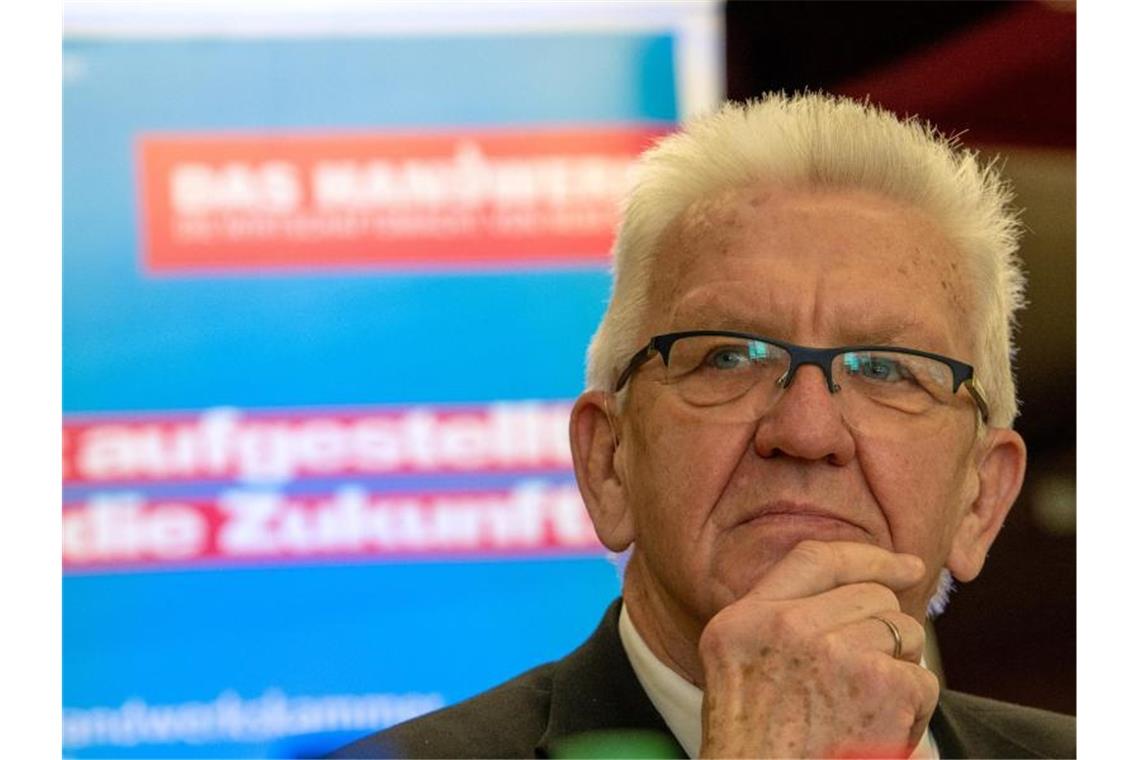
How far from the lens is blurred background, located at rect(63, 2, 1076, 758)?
250cm

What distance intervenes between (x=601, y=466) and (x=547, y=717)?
1.08 feet

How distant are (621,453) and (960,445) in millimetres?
413

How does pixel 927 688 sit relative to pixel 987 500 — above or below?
below

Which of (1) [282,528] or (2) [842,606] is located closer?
(2) [842,606]

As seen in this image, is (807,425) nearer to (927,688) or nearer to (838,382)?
(838,382)

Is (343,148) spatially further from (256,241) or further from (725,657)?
(725,657)

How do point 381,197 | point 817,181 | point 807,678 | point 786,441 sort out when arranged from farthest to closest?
1. point 381,197
2. point 817,181
3. point 786,441
4. point 807,678

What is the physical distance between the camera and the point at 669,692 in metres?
1.69

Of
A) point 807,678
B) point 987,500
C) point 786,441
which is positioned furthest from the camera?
point 987,500

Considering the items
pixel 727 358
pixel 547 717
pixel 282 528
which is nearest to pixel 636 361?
pixel 727 358

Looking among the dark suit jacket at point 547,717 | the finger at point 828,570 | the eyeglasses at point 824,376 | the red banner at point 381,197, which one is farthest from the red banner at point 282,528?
the finger at point 828,570

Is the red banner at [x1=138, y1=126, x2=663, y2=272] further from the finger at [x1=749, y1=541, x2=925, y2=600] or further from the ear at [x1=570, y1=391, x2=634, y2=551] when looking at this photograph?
the finger at [x1=749, y1=541, x2=925, y2=600]

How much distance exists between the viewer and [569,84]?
8.38 feet
